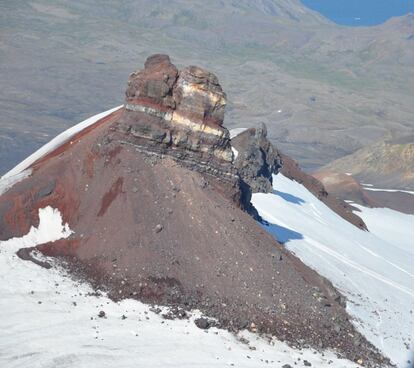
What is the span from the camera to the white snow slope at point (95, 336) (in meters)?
17.0

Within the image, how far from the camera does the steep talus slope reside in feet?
69.6

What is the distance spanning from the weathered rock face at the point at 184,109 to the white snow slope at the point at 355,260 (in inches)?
215

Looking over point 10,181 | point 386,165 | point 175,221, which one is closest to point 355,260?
point 175,221

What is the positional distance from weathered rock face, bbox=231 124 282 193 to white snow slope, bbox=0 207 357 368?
19.6 metres

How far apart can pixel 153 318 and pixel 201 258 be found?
337cm

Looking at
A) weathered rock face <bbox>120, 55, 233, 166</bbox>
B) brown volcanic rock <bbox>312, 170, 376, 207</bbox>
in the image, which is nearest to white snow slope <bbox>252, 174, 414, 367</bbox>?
weathered rock face <bbox>120, 55, 233, 166</bbox>

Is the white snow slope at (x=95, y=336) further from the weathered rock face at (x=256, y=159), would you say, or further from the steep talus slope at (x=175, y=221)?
the weathered rock face at (x=256, y=159)

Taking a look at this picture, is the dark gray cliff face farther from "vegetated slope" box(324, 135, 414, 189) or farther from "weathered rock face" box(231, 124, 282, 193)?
"vegetated slope" box(324, 135, 414, 189)

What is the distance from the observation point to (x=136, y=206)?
23641 millimetres

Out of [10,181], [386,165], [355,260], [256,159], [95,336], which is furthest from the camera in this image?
[386,165]

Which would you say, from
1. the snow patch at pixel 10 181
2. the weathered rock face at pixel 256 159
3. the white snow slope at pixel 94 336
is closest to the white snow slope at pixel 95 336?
the white snow slope at pixel 94 336

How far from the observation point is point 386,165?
10388cm

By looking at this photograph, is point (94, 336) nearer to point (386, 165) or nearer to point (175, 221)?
point (175, 221)

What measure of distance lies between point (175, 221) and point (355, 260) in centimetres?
1283
